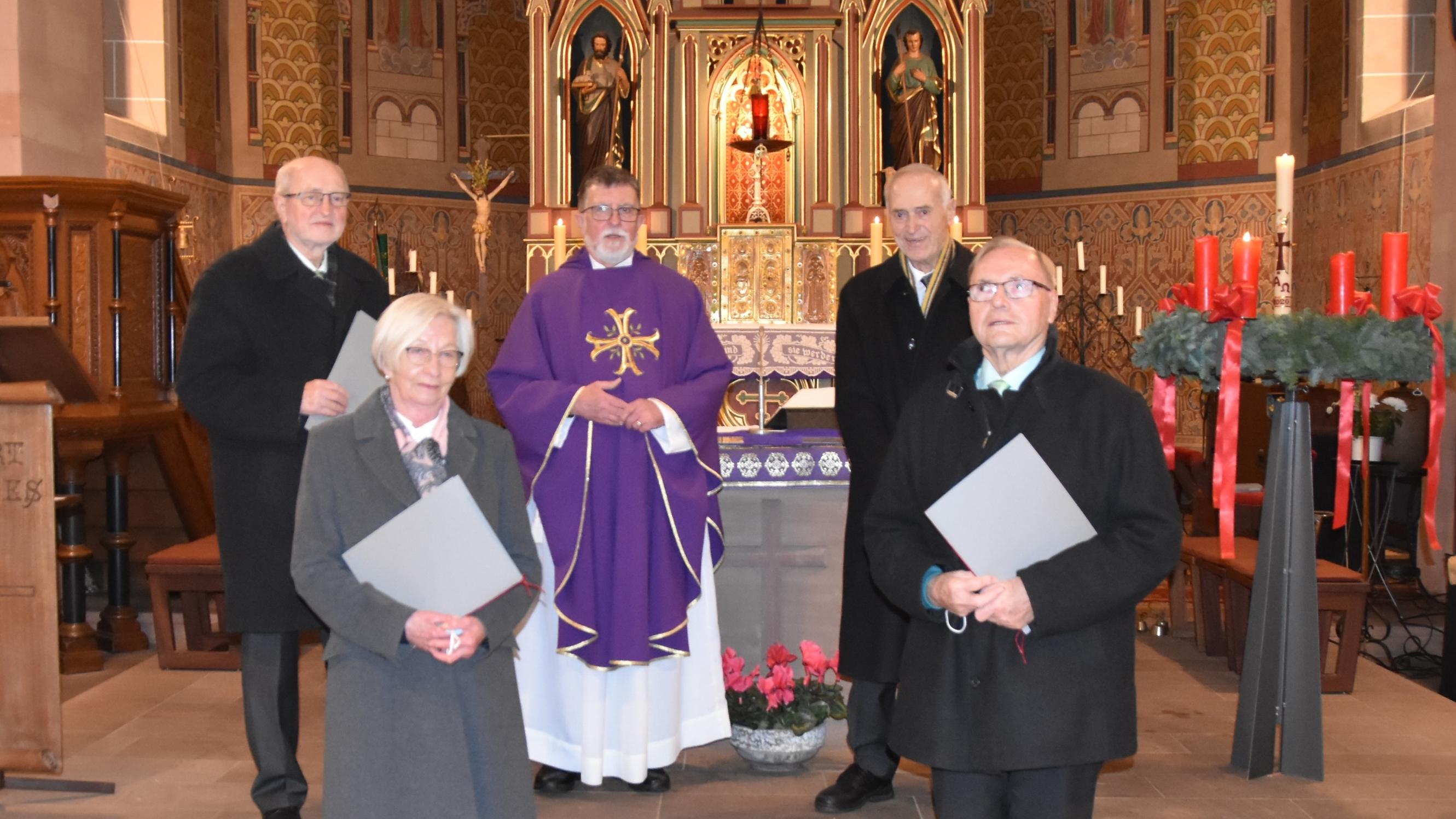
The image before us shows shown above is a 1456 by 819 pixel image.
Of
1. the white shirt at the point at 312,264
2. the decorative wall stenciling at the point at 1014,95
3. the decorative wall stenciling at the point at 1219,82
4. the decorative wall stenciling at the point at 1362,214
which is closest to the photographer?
the white shirt at the point at 312,264

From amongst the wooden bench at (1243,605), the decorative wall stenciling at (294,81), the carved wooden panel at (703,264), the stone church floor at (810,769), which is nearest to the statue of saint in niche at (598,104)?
the carved wooden panel at (703,264)

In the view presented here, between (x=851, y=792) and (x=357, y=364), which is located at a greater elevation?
(x=357, y=364)

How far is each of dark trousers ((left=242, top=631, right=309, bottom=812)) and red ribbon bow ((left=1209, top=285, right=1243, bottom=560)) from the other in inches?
99.8

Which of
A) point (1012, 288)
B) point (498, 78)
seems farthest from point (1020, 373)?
point (498, 78)

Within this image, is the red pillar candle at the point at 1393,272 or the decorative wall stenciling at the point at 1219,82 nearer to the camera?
the red pillar candle at the point at 1393,272

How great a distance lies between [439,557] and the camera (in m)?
2.47

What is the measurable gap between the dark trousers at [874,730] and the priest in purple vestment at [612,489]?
0.53 meters

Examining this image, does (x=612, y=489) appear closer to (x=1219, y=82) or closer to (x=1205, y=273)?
(x=1205, y=273)

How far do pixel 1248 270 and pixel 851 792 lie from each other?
1.90 meters

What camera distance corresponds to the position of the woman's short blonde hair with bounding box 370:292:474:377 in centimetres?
252

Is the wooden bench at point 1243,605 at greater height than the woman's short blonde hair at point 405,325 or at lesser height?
lesser

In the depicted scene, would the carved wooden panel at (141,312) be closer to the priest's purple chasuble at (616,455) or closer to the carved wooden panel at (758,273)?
the priest's purple chasuble at (616,455)

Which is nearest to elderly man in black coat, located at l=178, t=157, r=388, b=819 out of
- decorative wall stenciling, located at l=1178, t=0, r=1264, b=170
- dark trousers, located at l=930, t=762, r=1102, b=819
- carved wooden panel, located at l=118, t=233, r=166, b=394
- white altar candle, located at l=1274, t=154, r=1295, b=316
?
dark trousers, located at l=930, t=762, r=1102, b=819

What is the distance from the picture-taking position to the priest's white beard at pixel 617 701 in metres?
3.88
